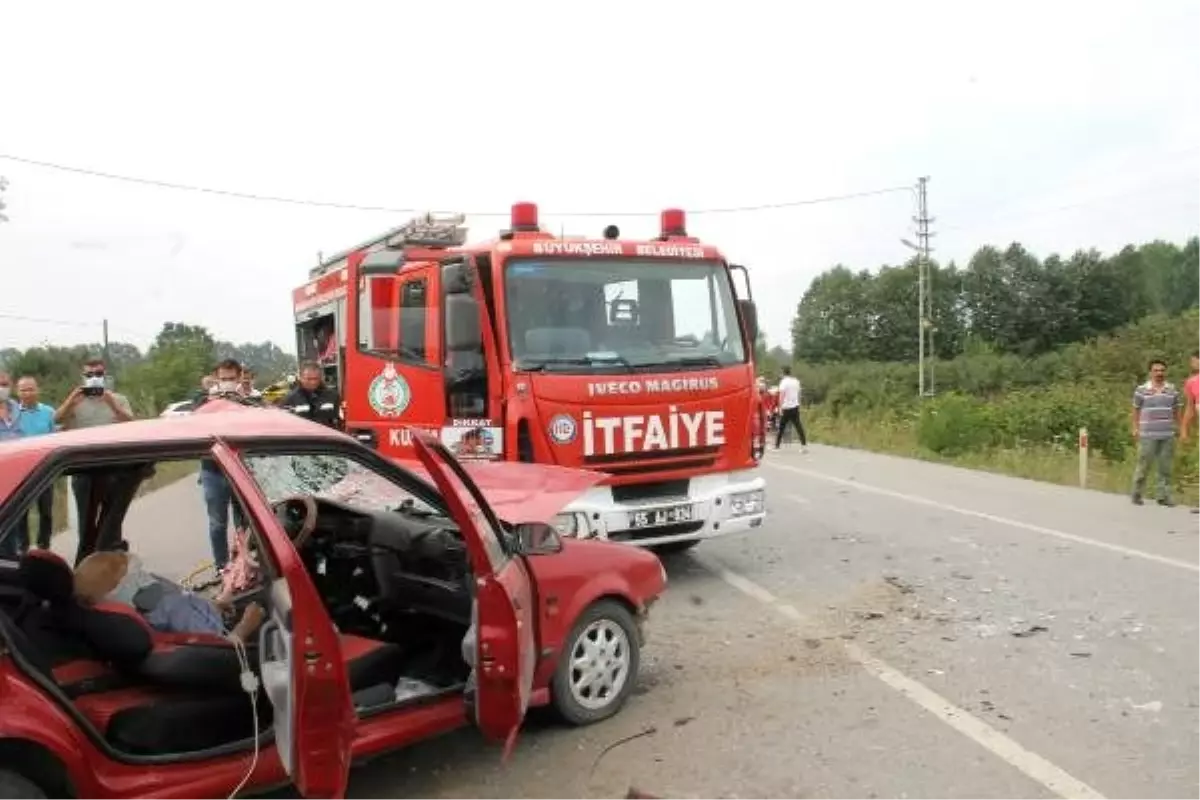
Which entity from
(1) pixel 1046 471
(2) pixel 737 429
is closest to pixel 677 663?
(2) pixel 737 429

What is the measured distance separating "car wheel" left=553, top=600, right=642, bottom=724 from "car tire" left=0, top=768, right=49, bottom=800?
205cm

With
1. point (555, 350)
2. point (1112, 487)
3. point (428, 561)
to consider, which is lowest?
point (1112, 487)

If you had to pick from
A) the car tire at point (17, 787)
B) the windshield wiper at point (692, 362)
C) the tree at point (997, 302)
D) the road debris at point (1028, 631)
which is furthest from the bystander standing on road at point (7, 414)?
the tree at point (997, 302)

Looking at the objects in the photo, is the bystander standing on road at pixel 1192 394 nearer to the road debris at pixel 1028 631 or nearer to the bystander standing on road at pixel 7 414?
the road debris at pixel 1028 631

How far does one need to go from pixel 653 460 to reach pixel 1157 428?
7.12m

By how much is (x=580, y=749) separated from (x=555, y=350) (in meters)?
3.18

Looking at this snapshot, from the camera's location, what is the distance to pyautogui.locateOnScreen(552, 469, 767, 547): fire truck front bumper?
6801 mm

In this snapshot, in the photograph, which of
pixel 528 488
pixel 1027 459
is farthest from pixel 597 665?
pixel 1027 459

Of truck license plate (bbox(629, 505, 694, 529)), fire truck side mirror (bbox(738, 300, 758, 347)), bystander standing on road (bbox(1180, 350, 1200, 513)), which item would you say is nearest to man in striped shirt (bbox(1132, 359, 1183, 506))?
bystander standing on road (bbox(1180, 350, 1200, 513))

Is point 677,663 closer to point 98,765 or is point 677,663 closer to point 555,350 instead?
point 555,350

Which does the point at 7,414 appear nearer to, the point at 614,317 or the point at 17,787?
the point at 614,317

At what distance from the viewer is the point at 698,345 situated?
7484 mm

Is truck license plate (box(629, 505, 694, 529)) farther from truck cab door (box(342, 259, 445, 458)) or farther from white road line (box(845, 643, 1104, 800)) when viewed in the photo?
white road line (box(845, 643, 1104, 800))

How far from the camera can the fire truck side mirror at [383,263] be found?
306 inches
